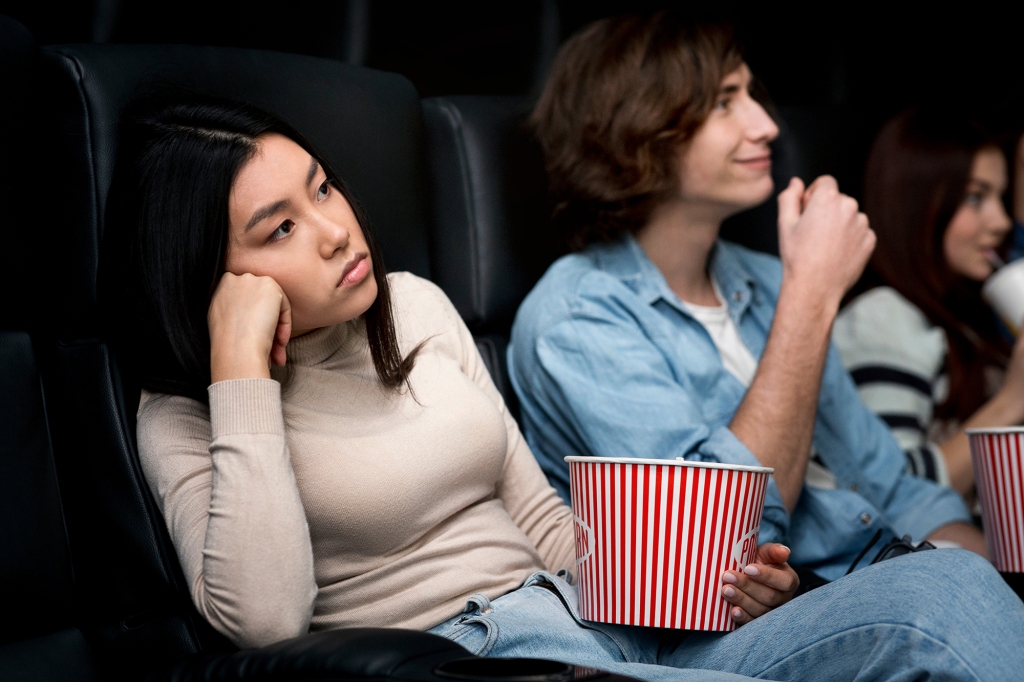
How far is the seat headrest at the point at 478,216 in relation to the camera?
159 centimetres

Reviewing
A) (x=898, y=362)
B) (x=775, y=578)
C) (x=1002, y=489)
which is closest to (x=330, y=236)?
(x=775, y=578)

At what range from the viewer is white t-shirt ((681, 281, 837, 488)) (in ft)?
5.26

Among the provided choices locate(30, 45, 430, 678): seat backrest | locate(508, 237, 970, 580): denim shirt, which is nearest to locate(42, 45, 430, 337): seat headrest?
locate(30, 45, 430, 678): seat backrest

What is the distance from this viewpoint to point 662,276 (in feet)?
5.21

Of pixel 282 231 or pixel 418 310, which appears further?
pixel 418 310

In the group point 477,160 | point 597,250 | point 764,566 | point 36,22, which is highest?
point 36,22

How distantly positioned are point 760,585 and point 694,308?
2.07 ft

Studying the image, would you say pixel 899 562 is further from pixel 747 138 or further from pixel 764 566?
pixel 747 138

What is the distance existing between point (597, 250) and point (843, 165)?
769 mm

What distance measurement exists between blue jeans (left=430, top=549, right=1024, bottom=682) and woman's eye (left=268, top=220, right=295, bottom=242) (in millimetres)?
433

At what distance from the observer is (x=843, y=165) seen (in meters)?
2.12

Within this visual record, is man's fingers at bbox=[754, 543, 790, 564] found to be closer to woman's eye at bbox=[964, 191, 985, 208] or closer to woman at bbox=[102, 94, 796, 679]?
woman at bbox=[102, 94, 796, 679]

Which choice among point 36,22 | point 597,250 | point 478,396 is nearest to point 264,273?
point 478,396

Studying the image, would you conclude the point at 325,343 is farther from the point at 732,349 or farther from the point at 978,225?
the point at 978,225
